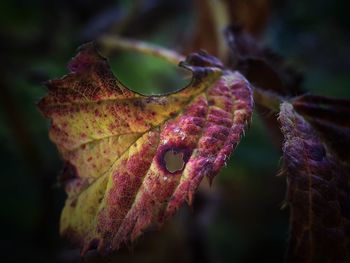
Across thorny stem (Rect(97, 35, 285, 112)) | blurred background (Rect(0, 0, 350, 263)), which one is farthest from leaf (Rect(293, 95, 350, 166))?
blurred background (Rect(0, 0, 350, 263))

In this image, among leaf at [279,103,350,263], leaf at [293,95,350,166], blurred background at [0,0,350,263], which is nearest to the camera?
leaf at [279,103,350,263]

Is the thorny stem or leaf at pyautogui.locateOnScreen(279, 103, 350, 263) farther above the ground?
the thorny stem

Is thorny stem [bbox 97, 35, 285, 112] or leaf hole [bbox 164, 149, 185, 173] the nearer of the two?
leaf hole [bbox 164, 149, 185, 173]

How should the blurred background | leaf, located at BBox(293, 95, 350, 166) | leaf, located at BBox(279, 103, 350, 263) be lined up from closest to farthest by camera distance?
leaf, located at BBox(279, 103, 350, 263) < leaf, located at BBox(293, 95, 350, 166) < the blurred background

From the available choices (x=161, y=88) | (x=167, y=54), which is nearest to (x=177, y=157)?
(x=167, y=54)

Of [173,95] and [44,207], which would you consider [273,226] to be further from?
[173,95]

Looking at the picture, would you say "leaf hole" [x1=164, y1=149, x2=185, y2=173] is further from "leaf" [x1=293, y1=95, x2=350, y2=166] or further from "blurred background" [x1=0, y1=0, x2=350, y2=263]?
"blurred background" [x1=0, y1=0, x2=350, y2=263]

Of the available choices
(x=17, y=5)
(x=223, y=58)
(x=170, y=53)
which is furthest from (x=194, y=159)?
(x=17, y=5)
